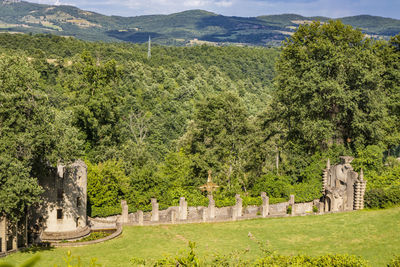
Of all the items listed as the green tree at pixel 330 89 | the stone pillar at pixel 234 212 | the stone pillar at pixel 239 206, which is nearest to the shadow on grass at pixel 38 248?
the stone pillar at pixel 234 212

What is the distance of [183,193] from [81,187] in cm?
920

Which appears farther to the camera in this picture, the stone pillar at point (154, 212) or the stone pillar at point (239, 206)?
the stone pillar at point (239, 206)

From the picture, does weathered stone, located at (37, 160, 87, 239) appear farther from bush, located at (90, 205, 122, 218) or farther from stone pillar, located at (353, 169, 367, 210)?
stone pillar, located at (353, 169, 367, 210)

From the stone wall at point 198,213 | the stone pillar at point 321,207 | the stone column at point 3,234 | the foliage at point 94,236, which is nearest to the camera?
the stone column at point 3,234

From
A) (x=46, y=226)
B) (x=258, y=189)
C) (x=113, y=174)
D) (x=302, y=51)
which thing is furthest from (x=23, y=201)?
(x=302, y=51)

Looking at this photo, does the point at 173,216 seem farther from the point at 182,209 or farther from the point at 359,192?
the point at 359,192

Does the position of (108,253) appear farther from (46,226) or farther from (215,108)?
(215,108)

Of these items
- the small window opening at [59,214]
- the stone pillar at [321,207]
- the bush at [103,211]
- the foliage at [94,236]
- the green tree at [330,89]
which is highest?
the green tree at [330,89]

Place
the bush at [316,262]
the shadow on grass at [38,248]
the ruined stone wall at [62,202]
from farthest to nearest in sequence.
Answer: the ruined stone wall at [62,202]
the shadow on grass at [38,248]
the bush at [316,262]

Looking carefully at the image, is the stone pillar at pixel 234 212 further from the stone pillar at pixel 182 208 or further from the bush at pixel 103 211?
the bush at pixel 103 211

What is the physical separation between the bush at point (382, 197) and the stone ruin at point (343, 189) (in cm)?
59

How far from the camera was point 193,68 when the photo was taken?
→ 350 feet

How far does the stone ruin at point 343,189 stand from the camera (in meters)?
33.9

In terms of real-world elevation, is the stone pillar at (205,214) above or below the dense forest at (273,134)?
below
